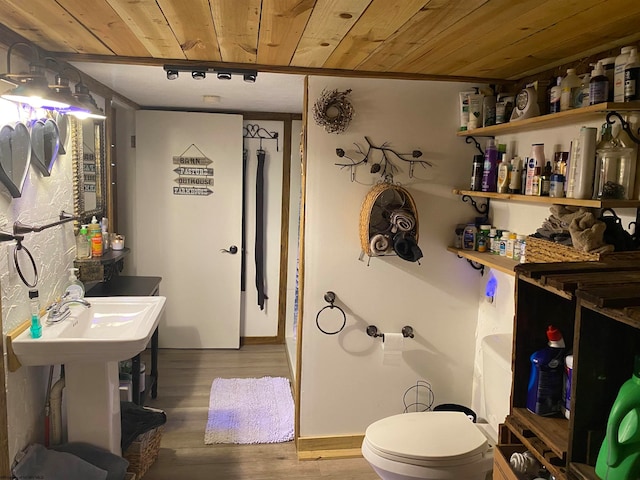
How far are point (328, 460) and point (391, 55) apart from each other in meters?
2.17

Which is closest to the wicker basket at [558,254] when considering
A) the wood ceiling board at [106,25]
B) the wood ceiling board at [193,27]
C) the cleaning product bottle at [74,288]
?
the wood ceiling board at [193,27]

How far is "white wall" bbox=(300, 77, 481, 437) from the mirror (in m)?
1.28

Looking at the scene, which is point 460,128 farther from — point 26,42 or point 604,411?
point 26,42

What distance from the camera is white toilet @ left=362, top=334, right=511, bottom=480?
209 cm

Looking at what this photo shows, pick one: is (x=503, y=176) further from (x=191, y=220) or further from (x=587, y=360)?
(x=191, y=220)

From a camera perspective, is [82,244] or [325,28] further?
[82,244]

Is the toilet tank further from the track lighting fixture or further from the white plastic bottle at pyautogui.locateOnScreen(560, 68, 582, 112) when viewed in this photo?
the track lighting fixture

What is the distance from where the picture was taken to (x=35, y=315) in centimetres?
213

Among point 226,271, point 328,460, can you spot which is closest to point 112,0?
point 328,460

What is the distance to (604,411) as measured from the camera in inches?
49.9

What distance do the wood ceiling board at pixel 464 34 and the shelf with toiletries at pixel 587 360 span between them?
2.62 ft

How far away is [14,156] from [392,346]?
80.5 inches

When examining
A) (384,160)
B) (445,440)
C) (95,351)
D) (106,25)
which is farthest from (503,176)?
(95,351)

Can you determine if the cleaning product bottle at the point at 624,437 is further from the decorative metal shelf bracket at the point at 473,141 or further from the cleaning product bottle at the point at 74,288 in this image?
the cleaning product bottle at the point at 74,288
